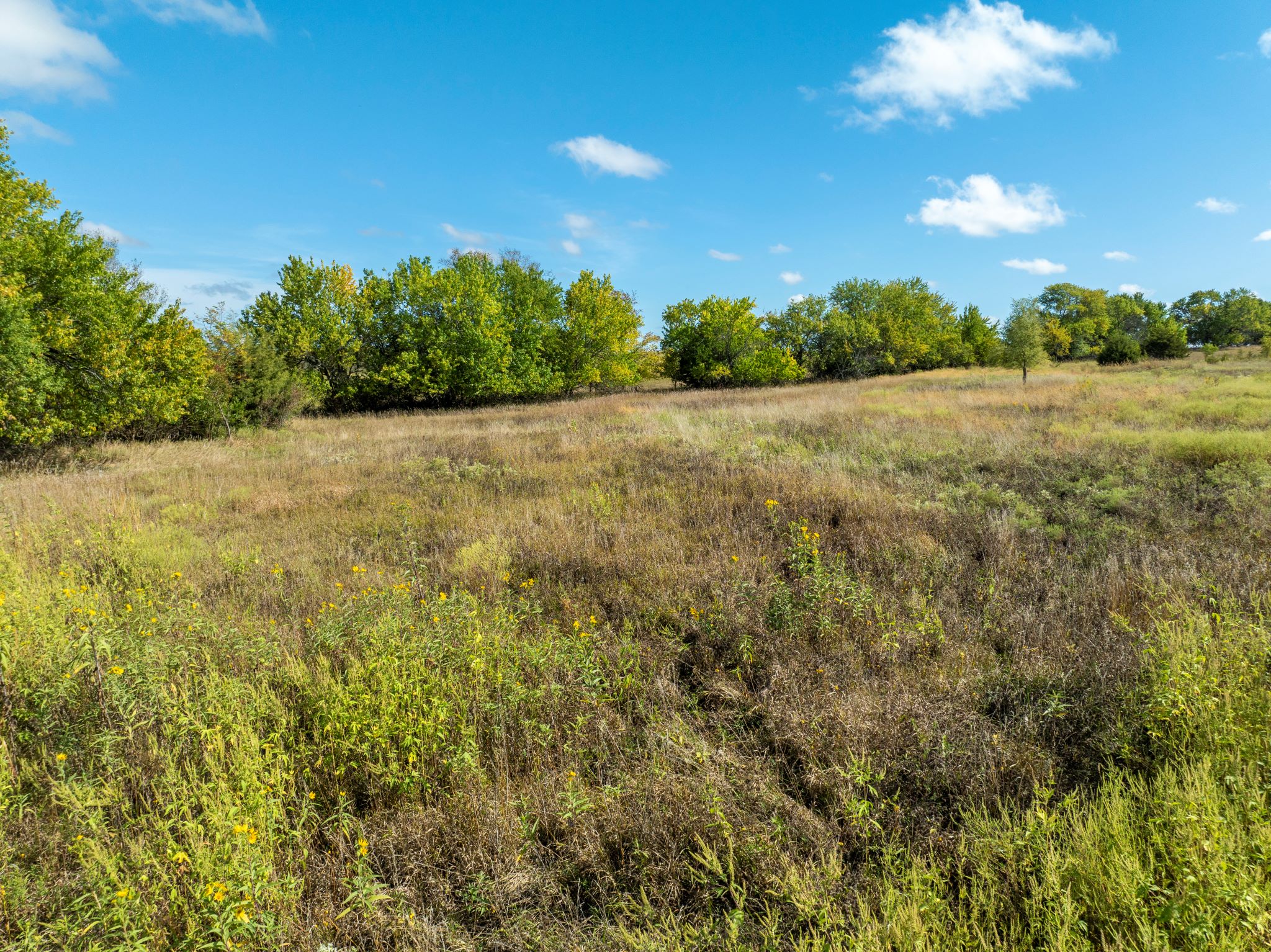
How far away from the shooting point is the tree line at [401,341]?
561 inches

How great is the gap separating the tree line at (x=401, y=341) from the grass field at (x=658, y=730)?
11.0 metres

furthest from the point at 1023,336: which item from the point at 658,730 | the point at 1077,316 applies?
the point at 1077,316

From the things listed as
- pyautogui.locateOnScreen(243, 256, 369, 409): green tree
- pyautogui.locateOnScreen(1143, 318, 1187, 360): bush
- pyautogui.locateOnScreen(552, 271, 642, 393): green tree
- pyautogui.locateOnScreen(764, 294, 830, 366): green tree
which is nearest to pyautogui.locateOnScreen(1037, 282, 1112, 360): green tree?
pyautogui.locateOnScreen(1143, 318, 1187, 360): bush

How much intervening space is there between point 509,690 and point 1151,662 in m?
4.25

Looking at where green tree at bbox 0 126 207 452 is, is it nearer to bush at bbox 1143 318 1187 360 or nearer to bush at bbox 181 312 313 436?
bush at bbox 181 312 313 436

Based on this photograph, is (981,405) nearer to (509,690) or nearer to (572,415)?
(572,415)

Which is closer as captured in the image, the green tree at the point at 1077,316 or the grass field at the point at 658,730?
the grass field at the point at 658,730

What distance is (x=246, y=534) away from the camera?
7246mm

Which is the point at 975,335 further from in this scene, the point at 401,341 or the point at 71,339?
the point at 71,339

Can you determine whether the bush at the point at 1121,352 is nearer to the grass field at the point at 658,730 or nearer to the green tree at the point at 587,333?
the green tree at the point at 587,333

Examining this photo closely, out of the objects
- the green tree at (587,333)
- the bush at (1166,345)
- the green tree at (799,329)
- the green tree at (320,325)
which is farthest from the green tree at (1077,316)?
the green tree at (320,325)

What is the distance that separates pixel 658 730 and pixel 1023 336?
3467 cm

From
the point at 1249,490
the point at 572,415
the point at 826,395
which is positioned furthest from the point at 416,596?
the point at 826,395

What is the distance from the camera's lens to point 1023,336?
2900cm
